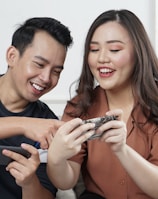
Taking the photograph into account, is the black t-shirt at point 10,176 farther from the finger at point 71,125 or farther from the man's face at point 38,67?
the finger at point 71,125

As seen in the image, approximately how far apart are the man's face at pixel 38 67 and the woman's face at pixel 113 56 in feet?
0.49

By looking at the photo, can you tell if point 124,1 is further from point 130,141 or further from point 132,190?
point 132,190

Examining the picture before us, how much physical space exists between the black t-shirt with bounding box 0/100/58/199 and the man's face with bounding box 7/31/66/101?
0.07 meters

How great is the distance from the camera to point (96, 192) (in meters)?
1.16

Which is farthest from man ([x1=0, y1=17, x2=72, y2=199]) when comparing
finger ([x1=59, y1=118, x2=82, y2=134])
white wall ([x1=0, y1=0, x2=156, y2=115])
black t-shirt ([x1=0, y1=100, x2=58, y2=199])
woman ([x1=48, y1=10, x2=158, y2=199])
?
white wall ([x1=0, y1=0, x2=156, y2=115])

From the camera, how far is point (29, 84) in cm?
117

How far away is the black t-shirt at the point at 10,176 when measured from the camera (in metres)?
1.15

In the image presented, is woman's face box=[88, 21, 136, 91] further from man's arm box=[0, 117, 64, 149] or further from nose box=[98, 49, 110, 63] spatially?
man's arm box=[0, 117, 64, 149]

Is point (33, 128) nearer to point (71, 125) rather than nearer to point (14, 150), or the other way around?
point (14, 150)

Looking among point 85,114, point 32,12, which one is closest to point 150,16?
point 32,12

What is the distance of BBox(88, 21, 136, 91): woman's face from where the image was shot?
3.55ft

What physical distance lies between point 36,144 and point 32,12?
2.86ft

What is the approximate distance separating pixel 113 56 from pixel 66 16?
30.2 inches

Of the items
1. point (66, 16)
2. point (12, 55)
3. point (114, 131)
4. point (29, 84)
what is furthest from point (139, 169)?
point (66, 16)
